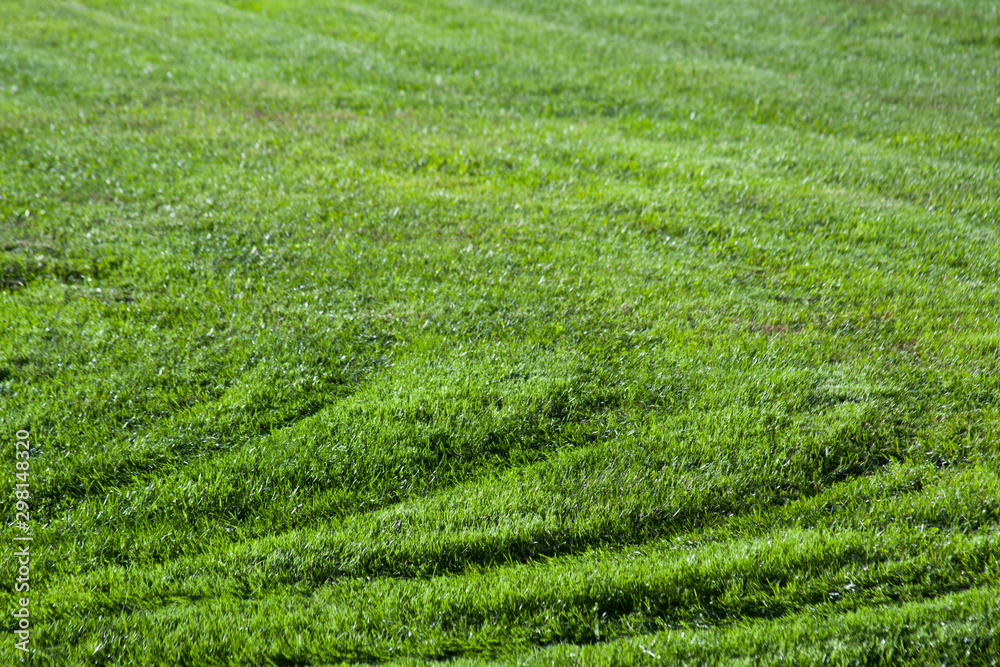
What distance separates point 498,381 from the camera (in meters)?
6.87

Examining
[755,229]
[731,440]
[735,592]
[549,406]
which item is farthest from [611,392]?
[755,229]

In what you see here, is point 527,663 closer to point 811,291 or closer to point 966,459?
point 966,459

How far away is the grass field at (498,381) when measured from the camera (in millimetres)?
4941

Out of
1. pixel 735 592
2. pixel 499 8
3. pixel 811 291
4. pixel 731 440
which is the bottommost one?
pixel 735 592

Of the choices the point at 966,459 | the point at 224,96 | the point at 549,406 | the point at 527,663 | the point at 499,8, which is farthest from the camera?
the point at 499,8

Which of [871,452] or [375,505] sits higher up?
[871,452]

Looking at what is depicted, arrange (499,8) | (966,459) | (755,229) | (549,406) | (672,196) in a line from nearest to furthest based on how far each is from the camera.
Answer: (966,459) < (549,406) < (755,229) < (672,196) < (499,8)

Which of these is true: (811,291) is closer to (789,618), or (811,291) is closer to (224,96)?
(789,618)

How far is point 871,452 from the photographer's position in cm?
596

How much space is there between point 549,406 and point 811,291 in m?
3.65

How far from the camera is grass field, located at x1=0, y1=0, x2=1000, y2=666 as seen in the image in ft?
16.2

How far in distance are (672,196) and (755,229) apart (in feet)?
4.48

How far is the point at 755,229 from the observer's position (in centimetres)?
945

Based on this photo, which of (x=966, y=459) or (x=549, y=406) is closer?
(x=966, y=459)
